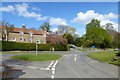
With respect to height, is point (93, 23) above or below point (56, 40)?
above

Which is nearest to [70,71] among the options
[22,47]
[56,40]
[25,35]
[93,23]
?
[22,47]

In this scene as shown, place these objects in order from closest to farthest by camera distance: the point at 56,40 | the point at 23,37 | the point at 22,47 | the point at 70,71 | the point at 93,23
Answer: the point at 70,71 → the point at 22,47 → the point at 56,40 → the point at 23,37 → the point at 93,23

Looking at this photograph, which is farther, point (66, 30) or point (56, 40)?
point (66, 30)

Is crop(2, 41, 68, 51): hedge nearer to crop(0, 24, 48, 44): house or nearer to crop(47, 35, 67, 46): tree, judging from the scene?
crop(47, 35, 67, 46): tree

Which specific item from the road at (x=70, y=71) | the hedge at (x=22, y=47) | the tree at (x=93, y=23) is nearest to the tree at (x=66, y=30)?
the tree at (x=93, y=23)

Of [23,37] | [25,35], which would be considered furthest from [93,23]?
[23,37]

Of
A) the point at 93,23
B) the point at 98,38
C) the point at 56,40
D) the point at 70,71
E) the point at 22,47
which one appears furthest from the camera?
the point at 93,23

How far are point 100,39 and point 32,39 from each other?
2649cm

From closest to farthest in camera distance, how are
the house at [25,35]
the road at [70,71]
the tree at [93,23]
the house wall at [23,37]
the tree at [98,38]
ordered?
the road at [70,71], the house wall at [23,37], the house at [25,35], the tree at [98,38], the tree at [93,23]

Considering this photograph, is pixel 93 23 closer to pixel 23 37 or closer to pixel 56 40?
pixel 56 40

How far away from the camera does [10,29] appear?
241 feet

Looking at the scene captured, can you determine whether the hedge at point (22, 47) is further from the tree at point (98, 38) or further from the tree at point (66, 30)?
the tree at point (66, 30)

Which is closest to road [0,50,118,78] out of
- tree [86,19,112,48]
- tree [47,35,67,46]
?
tree [47,35,67,46]

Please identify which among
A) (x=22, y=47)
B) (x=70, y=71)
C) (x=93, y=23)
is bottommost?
(x=70, y=71)
